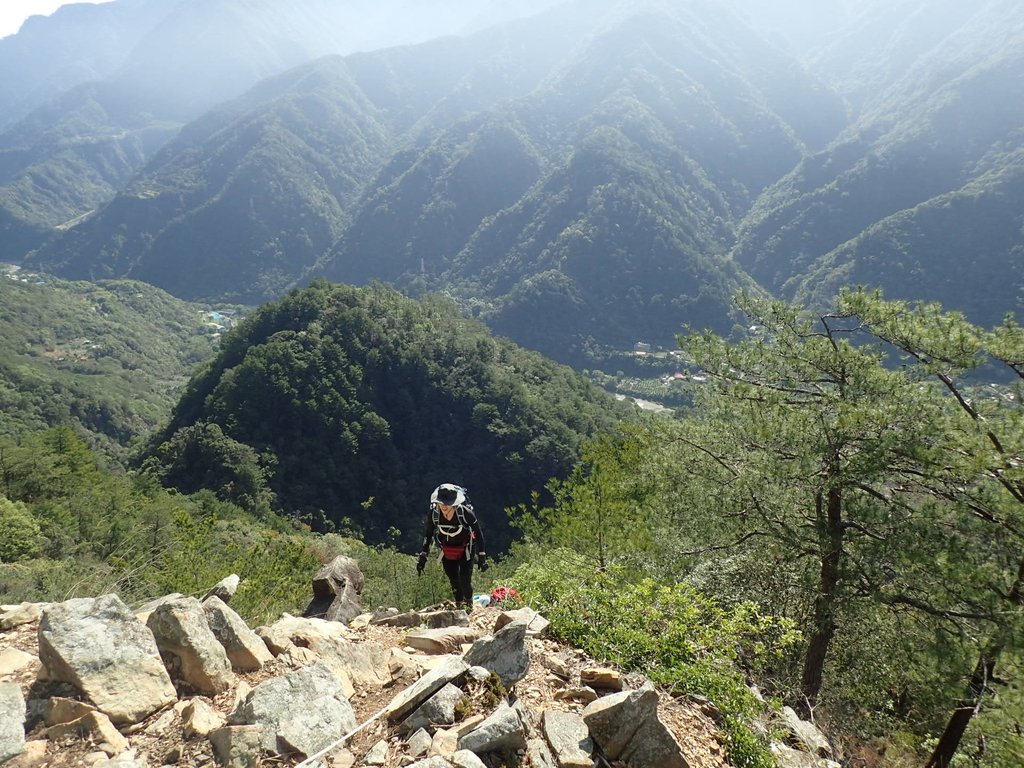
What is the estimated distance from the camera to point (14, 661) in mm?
4840

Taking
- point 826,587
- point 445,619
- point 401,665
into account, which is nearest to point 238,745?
point 401,665

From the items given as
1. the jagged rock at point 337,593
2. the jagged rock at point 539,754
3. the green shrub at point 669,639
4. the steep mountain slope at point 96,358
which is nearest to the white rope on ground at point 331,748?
the jagged rock at point 539,754

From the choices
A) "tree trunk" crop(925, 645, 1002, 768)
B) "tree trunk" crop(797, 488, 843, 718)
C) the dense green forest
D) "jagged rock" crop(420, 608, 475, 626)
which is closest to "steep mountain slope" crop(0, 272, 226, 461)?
the dense green forest

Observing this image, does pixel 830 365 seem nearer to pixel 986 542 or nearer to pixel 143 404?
pixel 986 542

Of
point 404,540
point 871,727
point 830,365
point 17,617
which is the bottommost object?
point 404,540

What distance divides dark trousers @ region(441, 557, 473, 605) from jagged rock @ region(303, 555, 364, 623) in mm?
3554

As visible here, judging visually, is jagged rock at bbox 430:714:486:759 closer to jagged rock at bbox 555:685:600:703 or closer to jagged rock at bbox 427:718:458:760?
jagged rock at bbox 427:718:458:760

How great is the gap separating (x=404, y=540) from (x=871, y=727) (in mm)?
47928

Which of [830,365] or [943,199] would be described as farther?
[943,199]

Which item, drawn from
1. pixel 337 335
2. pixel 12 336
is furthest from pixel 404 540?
pixel 12 336

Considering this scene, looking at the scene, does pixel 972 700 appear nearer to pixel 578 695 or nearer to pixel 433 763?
pixel 578 695

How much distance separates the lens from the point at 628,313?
18900 cm

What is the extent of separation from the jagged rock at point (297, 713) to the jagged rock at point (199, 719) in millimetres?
154

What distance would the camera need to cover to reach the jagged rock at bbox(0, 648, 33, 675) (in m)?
4.72
